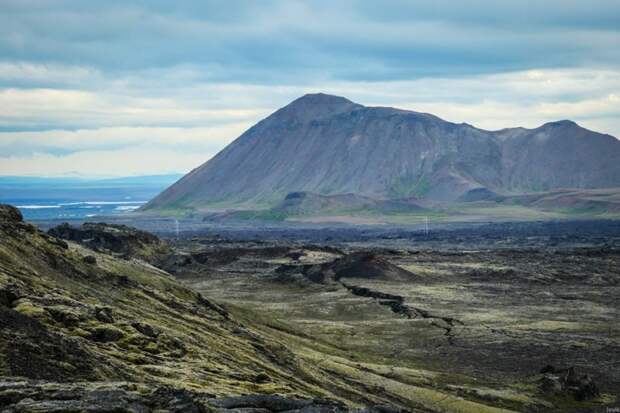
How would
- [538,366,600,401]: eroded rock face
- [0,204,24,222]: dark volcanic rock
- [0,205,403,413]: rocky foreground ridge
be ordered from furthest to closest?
[0,204,24,222]: dark volcanic rock, [538,366,600,401]: eroded rock face, [0,205,403,413]: rocky foreground ridge

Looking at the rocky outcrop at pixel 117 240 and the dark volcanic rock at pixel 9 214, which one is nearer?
the dark volcanic rock at pixel 9 214

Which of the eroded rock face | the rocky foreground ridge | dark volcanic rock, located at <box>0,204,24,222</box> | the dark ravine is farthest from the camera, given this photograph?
the dark ravine

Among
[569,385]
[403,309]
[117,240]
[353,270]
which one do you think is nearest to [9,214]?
[569,385]

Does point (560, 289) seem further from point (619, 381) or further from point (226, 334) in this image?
point (226, 334)

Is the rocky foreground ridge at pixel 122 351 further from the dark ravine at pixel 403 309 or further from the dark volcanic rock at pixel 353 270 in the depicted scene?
the dark volcanic rock at pixel 353 270

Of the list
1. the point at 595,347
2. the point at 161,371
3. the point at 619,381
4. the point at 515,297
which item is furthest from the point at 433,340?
the point at 161,371

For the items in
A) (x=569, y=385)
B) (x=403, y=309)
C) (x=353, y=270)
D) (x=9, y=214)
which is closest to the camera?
(x=569, y=385)

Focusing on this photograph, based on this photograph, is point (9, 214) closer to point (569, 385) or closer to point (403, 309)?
point (569, 385)

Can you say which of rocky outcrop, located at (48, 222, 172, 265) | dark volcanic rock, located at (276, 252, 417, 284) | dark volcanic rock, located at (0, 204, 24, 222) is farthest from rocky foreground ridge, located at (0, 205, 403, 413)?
rocky outcrop, located at (48, 222, 172, 265)

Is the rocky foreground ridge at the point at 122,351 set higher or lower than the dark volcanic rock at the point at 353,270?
higher

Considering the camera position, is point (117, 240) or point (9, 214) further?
point (117, 240)

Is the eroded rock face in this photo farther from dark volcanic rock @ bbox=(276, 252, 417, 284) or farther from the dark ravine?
dark volcanic rock @ bbox=(276, 252, 417, 284)

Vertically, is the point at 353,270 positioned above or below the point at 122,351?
below

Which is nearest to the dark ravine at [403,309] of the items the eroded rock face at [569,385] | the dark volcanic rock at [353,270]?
the dark volcanic rock at [353,270]
